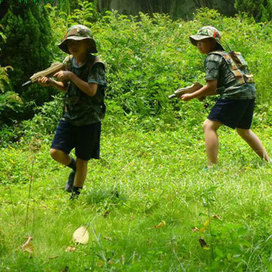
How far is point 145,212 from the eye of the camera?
4078 millimetres

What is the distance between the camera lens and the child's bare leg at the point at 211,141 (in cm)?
566

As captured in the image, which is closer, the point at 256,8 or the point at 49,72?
the point at 49,72

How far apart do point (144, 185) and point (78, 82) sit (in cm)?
132

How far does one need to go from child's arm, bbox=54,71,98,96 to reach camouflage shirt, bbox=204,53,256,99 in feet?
6.24

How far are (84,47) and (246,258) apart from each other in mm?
2566

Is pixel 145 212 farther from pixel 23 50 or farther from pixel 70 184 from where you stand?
pixel 23 50

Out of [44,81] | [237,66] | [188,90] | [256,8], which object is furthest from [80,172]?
[256,8]

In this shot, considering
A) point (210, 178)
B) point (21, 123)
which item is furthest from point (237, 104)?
point (21, 123)

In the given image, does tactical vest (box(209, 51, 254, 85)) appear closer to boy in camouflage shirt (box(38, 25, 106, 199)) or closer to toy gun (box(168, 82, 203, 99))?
toy gun (box(168, 82, 203, 99))

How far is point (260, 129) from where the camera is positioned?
815 cm

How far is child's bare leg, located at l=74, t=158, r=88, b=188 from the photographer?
4559mm

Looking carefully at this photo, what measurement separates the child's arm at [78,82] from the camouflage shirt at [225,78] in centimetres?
190

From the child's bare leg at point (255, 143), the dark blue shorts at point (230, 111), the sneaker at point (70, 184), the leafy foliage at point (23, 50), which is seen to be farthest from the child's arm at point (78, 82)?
the leafy foliage at point (23, 50)

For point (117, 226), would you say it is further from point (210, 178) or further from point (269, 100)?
point (269, 100)
